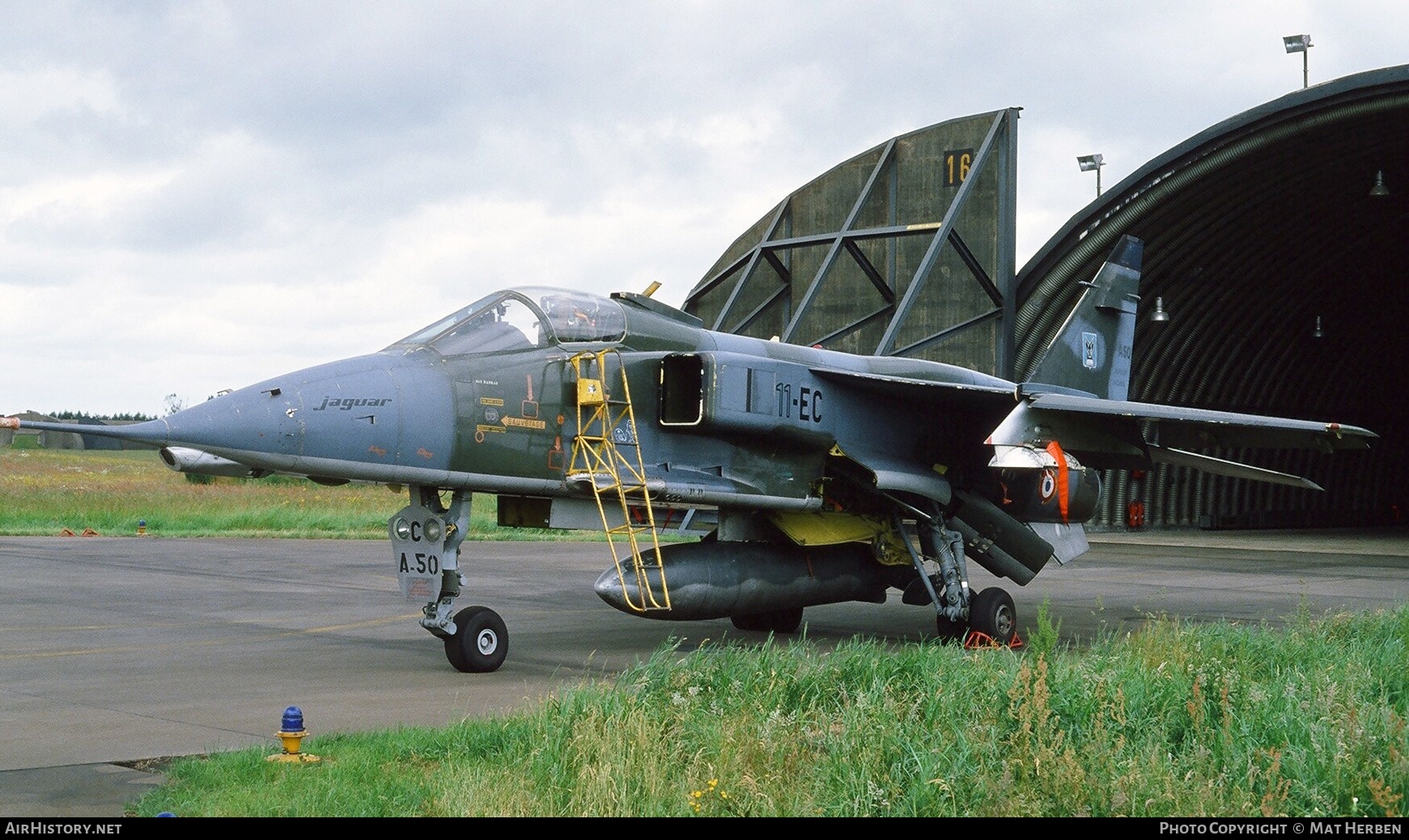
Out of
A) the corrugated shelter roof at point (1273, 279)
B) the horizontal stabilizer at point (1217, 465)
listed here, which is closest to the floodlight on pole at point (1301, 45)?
the corrugated shelter roof at point (1273, 279)

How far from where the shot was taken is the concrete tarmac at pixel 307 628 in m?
7.68

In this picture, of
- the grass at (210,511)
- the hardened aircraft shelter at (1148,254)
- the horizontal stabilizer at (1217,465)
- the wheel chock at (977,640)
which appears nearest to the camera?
the wheel chock at (977,640)

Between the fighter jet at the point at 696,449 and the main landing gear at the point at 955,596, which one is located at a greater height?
the fighter jet at the point at 696,449

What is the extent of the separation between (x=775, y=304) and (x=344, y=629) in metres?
19.4

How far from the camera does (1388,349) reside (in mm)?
40938


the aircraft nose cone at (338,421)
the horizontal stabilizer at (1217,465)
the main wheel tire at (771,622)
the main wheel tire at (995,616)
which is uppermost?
the aircraft nose cone at (338,421)

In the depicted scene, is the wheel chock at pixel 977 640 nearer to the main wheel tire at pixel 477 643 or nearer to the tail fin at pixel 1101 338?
the tail fin at pixel 1101 338

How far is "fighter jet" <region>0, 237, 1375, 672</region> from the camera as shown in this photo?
9.87 metres

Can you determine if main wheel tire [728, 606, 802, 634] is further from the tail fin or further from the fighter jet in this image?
the tail fin

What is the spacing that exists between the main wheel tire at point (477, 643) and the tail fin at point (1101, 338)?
7641 mm

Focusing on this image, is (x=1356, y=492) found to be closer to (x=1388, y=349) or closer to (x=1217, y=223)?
(x=1388, y=349)

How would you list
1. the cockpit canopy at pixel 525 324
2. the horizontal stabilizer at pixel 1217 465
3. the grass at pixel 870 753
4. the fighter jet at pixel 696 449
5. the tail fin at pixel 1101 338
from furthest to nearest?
the tail fin at pixel 1101 338 → the horizontal stabilizer at pixel 1217 465 → the cockpit canopy at pixel 525 324 → the fighter jet at pixel 696 449 → the grass at pixel 870 753

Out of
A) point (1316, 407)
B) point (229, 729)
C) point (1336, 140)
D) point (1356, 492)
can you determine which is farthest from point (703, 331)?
point (1356, 492)

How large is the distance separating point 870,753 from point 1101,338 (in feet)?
38.1
